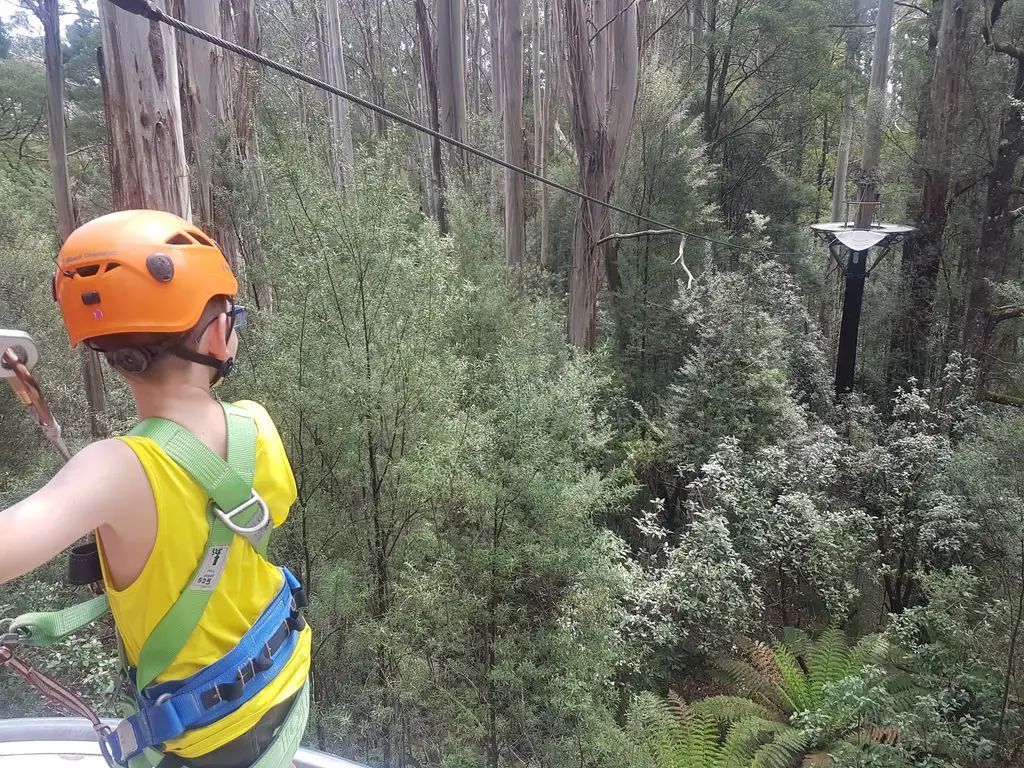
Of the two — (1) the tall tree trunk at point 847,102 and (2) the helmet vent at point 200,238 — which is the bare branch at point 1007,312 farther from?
(2) the helmet vent at point 200,238

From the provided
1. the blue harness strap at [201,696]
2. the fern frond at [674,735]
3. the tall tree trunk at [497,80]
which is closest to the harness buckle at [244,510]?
the blue harness strap at [201,696]

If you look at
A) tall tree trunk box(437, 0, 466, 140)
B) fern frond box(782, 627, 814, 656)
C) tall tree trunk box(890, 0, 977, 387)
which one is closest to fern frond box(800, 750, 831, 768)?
fern frond box(782, 627, 814, 656)

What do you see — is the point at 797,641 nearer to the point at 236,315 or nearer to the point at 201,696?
the point at 201,696

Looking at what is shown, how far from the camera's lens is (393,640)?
491 centimetres

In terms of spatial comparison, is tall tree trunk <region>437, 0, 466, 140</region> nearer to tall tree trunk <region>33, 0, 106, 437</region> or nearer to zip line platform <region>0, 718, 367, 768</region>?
tall tree trunk <region>33, 0, 106, 437</region>

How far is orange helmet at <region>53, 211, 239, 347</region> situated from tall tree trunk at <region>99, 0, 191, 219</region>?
2.17m

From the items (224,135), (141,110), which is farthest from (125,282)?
(224,135)

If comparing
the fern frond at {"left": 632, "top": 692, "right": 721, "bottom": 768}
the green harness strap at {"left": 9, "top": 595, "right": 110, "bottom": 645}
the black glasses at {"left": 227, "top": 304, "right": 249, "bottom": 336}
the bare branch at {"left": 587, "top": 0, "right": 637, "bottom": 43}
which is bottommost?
the fern frond at {"left": 632, "top": 692, "right": 721, "bottom": 768}

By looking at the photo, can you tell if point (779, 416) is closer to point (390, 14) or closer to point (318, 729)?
point (318, 729)

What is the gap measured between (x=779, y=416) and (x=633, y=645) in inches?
183

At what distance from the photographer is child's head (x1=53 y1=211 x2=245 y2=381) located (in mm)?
984

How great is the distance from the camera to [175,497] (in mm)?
952

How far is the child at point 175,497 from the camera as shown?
3.10ft

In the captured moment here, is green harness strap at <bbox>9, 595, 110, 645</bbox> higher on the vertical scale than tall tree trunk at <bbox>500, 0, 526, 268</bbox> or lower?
lower
